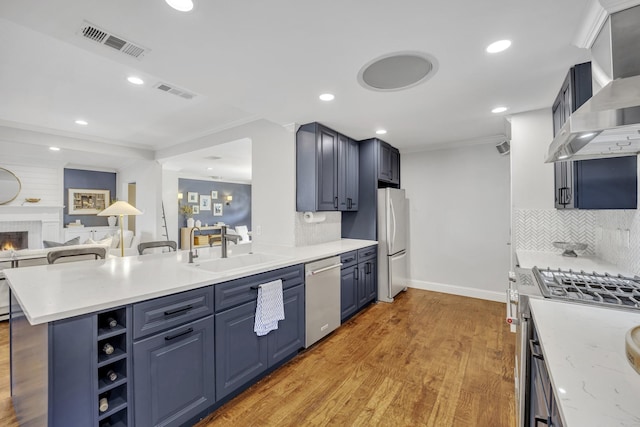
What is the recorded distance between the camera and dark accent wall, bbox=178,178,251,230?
8414mm

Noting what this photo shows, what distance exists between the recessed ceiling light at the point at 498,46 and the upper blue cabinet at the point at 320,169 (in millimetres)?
1822

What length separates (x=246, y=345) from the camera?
1942 millimetres

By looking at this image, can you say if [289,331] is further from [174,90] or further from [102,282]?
[174,90]

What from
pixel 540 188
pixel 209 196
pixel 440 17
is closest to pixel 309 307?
pixel 440 17

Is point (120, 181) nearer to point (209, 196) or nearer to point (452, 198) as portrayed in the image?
point (209, 196)

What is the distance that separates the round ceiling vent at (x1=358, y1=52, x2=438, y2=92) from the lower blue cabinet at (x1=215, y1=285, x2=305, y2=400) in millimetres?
1822

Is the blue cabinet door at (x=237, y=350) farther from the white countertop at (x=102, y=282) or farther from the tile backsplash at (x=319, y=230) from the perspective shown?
the tile backsplash at (x=319, y=230)

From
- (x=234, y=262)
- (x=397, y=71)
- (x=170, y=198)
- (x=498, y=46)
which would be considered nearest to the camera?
(x=498, y=46)

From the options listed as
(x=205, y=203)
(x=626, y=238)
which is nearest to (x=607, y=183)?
(x=626, y=238)

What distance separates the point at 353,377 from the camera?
2.17 m

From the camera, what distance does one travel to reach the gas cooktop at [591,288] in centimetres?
125

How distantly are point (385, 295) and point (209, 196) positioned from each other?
23.3 feet

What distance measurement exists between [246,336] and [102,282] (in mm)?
947

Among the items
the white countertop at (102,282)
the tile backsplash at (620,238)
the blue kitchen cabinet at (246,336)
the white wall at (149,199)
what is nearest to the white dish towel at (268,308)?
the blue kitchen cabinet at (246,336)
